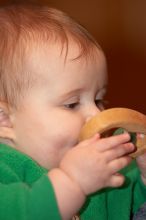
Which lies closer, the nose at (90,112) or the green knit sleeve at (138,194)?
the nose at (90,112)

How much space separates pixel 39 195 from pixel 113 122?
0.14 m

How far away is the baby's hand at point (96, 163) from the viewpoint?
0.53m

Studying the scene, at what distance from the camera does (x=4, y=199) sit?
530 mm

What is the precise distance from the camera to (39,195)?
515 millimetres

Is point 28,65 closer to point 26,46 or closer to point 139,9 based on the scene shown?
point 26,46

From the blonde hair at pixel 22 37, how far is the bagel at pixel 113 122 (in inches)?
4.6

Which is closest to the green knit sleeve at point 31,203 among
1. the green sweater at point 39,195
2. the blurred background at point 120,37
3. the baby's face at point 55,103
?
the green sweater at point 39,195

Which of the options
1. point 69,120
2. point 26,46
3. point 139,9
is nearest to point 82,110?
point 69,120

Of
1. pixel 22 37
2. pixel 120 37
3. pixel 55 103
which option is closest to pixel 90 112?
pixel 55 103

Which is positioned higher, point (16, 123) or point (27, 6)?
point (27, 6)

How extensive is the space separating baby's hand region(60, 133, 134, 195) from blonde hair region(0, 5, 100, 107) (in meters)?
0.15

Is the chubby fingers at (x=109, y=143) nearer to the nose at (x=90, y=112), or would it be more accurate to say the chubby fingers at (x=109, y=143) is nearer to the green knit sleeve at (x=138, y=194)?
the nose at (x=90, y=112)

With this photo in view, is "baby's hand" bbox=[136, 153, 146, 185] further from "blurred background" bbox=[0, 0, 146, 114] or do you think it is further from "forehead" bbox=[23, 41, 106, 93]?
"blurred background" bbox=[0, 0, 146, 114]

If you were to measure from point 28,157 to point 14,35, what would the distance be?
7.7 inches
